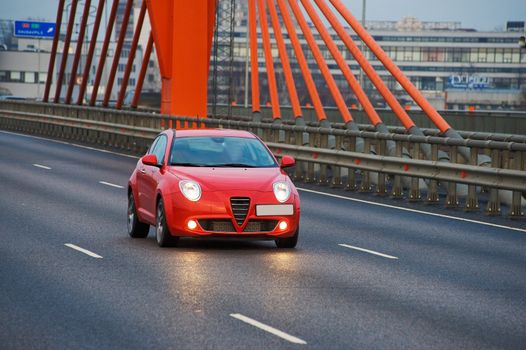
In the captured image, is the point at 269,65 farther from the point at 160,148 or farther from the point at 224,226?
the point at 224,226

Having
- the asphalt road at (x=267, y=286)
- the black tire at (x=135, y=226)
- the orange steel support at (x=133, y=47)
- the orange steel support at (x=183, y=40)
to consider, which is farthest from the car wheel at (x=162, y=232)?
the orange steel support at (x=133, y=47)

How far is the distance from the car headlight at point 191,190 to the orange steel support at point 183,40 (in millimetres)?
20536

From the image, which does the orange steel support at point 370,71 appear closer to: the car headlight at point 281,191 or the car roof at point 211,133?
the car roof at point 211,133

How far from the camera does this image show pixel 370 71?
2923cm

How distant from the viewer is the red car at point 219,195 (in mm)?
15227

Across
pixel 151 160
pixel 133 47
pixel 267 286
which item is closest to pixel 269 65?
pixel 133 47

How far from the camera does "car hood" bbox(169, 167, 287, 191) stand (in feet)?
50.3

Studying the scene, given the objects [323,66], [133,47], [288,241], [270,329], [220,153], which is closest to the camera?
[270,329]

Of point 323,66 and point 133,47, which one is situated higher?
point 133,47

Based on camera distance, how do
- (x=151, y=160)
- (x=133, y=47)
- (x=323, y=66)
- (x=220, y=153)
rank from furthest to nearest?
(x=133, y=47)
(x=323, y=66)
(x=220, y=153)
(x=151, y=160)

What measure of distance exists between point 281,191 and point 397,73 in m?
14.0

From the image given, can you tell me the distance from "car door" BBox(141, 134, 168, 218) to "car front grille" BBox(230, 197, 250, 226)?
125 cm

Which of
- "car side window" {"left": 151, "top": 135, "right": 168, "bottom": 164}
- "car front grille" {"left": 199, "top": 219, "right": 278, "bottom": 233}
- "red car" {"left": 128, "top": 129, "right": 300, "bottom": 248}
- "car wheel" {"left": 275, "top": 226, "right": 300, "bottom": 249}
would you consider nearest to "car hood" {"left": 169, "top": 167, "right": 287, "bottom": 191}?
"red car" {"left": 128, "top": 129, "right": 300, "bottom": 248}

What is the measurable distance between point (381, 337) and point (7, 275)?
4.73 m
